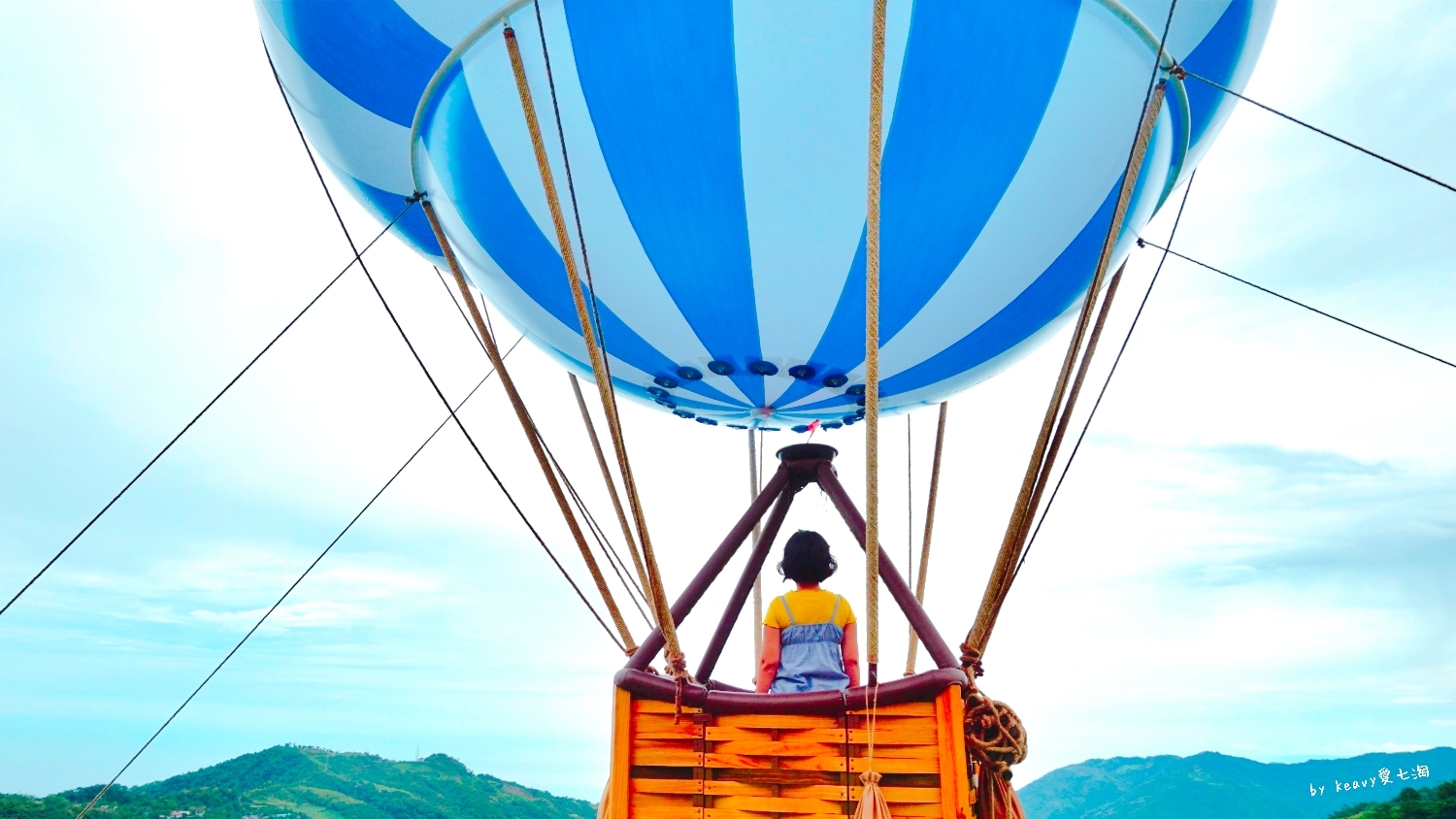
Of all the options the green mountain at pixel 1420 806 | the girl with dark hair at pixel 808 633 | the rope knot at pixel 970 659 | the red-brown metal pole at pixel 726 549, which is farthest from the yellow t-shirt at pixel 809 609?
the green mountain at pixel 1420 806

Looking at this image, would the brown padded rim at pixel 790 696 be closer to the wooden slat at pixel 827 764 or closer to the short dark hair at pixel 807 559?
the wooden slat at pixel 827 764

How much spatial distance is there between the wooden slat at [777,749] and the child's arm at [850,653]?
0.73m

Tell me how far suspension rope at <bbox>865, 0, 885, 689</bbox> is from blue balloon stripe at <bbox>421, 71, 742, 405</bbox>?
3.72 feet

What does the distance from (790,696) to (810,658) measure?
25.1 inches

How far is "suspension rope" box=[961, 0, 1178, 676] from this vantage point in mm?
2496

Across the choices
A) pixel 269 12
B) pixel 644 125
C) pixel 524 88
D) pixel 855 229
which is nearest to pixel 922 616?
pixel 855 229

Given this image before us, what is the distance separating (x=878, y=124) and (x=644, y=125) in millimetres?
725

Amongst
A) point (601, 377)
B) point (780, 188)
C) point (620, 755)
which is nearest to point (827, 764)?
point (620, 755)

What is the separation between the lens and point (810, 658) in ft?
9.81

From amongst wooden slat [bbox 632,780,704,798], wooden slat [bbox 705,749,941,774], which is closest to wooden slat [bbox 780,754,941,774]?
wooden slat [bbox 705,749,941,774]

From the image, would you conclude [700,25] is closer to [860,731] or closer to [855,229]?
[855,229]

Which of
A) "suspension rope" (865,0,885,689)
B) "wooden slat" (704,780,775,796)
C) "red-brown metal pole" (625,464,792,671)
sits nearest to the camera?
"suspension rope" (865,0,885,689)

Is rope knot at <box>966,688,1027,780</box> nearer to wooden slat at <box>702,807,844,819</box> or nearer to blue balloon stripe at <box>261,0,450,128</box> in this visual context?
wooden slat at <box>702,807,844,819</box>

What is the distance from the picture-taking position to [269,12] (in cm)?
297
